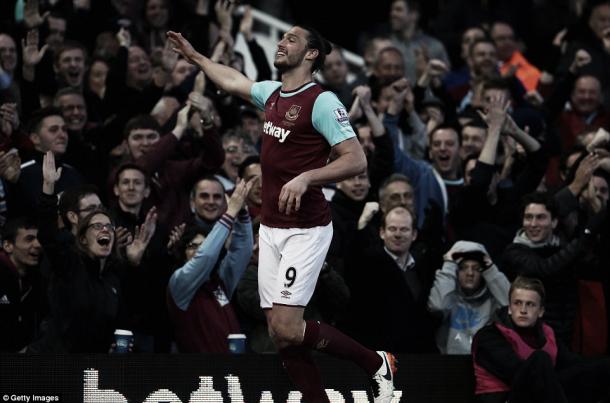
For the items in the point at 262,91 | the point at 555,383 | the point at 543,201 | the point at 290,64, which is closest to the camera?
the point at 290,64

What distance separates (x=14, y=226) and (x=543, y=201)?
414 cm

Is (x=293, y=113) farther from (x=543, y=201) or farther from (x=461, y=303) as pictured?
(x=543, y=201)

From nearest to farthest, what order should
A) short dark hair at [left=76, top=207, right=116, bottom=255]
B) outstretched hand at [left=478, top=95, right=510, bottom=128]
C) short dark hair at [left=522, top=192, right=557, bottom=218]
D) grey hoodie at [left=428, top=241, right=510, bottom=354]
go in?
short dark hair at [left=76, top=207, right=116, bottom=255] → grey hoodie at [left=428, top=241, right=510, bottom=354] → short dark hair at [left=522, top=192, right=557, bottom=218] → outstretched hand at [left=478, top=95, right=510, bottom=128]

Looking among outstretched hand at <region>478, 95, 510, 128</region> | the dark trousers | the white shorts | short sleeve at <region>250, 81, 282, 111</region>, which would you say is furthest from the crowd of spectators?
the white shorts

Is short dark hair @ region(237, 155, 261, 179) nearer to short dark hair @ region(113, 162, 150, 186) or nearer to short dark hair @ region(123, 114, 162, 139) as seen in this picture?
short dark hair @ region(123, 114, 162, 139)

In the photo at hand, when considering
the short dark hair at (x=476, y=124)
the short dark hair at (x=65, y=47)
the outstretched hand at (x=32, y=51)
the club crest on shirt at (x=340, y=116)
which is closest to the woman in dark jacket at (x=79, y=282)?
the club crest on shirt at (x=340, y=116)

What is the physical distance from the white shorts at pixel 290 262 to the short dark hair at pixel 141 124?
11.4 ft

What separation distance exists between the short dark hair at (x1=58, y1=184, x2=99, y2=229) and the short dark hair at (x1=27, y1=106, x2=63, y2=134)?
1.17m

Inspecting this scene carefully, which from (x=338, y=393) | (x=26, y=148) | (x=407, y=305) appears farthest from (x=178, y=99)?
(x=338, y=393)

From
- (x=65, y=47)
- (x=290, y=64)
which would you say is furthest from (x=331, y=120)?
(x=65, y=47)

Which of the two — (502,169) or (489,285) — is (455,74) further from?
(489,285)

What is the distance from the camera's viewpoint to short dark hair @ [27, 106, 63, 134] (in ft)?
38.7

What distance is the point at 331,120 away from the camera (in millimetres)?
8641

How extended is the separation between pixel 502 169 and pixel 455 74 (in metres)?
3.55
